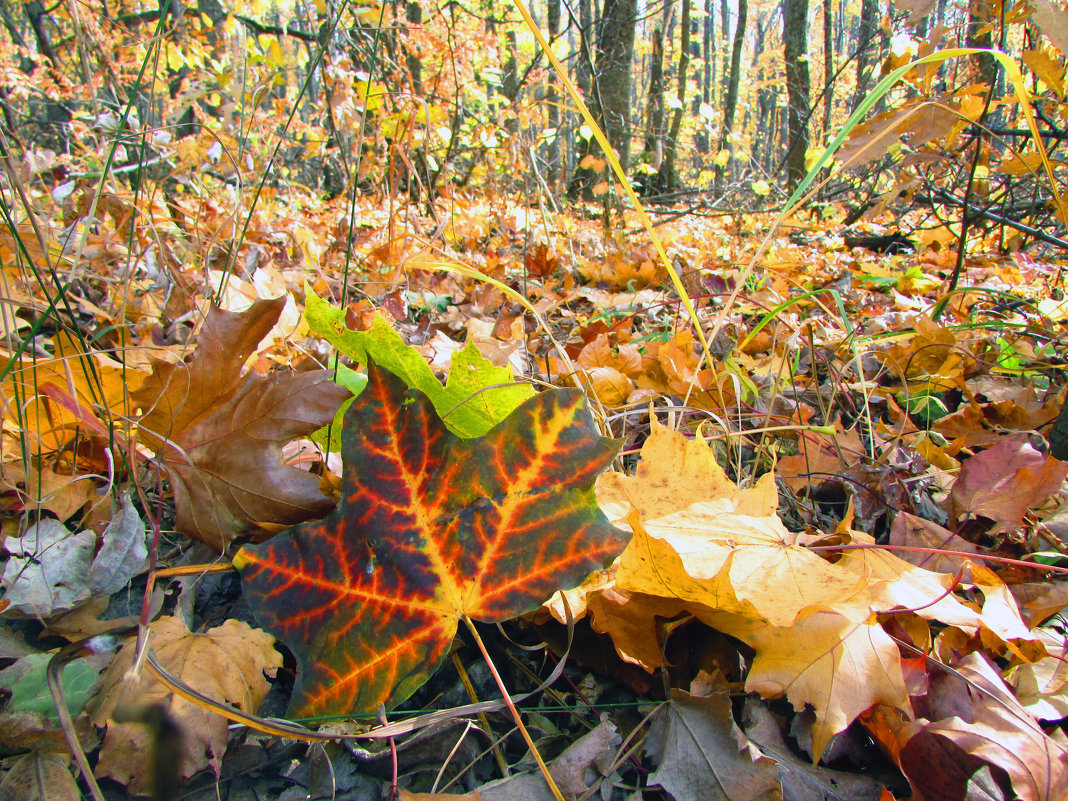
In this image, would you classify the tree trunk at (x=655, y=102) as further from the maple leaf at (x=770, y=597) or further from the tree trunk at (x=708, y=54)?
the tree trunk at (x=708, y=54)

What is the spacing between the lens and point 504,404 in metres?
0.67

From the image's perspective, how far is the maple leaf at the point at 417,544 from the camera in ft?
1.61

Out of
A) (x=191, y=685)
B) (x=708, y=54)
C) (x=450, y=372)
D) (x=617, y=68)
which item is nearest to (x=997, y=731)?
(x=450, y=372)

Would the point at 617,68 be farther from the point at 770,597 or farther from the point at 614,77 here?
the point at 770,597

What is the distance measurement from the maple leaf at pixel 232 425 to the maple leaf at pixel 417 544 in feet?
0.33

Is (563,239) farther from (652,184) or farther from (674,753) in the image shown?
(652,184)

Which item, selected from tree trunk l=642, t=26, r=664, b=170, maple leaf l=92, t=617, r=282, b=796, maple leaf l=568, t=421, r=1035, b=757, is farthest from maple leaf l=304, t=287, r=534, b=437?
tree trunk l=642, t=26, r=664, b=170

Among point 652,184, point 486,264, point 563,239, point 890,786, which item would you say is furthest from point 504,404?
point 652,184

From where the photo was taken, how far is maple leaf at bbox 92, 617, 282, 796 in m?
0.48

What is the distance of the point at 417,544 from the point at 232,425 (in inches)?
10.9

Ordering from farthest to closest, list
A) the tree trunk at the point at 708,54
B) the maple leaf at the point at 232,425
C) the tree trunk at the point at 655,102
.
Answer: the tree trunk at the point at 708,54
the tree trunk at the point at 655,102
the maple leaf at the point at 232,425

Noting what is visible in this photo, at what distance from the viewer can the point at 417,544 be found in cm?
53

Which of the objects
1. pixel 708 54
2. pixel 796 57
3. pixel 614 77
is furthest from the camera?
pixel 708 54

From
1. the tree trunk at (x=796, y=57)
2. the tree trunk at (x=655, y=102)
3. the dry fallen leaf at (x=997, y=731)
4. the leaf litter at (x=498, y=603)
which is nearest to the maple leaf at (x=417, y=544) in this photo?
the leaf litter at (x=498, y=603)
